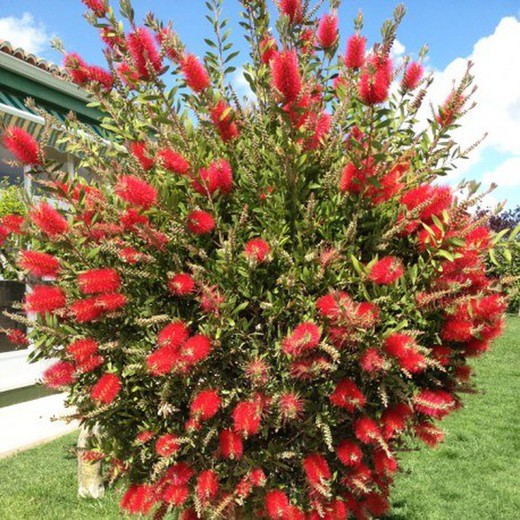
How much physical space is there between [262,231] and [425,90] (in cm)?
97

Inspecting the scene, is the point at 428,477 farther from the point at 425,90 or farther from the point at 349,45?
the point at 349,45

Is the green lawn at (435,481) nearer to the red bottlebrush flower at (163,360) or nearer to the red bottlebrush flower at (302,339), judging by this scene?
the red bottlebrush flower at (163,360)

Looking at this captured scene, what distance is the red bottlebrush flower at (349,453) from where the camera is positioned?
2.25m

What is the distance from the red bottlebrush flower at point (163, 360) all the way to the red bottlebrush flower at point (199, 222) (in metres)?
0.43

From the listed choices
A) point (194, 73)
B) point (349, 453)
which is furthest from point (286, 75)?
point (349, 453)

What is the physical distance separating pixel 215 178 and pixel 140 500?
52.1 inches

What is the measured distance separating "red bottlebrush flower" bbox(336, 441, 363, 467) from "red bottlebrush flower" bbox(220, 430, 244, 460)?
0.38m

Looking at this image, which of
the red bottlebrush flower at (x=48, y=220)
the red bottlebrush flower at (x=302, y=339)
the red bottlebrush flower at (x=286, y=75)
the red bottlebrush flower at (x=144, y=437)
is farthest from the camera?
the red bottlebrush flower at (x=144, y=437)

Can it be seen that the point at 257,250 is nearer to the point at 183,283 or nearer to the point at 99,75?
the point at 183,283

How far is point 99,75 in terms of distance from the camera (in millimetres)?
2648

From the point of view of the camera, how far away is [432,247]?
2.18m

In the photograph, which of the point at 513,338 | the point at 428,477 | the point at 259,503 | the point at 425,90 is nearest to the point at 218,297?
the point at 259,503

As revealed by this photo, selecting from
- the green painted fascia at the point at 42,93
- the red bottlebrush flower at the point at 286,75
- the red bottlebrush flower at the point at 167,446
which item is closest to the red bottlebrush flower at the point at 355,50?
the red bottlebrush flower at the point at 286,75

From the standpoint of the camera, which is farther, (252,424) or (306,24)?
(306,24)
